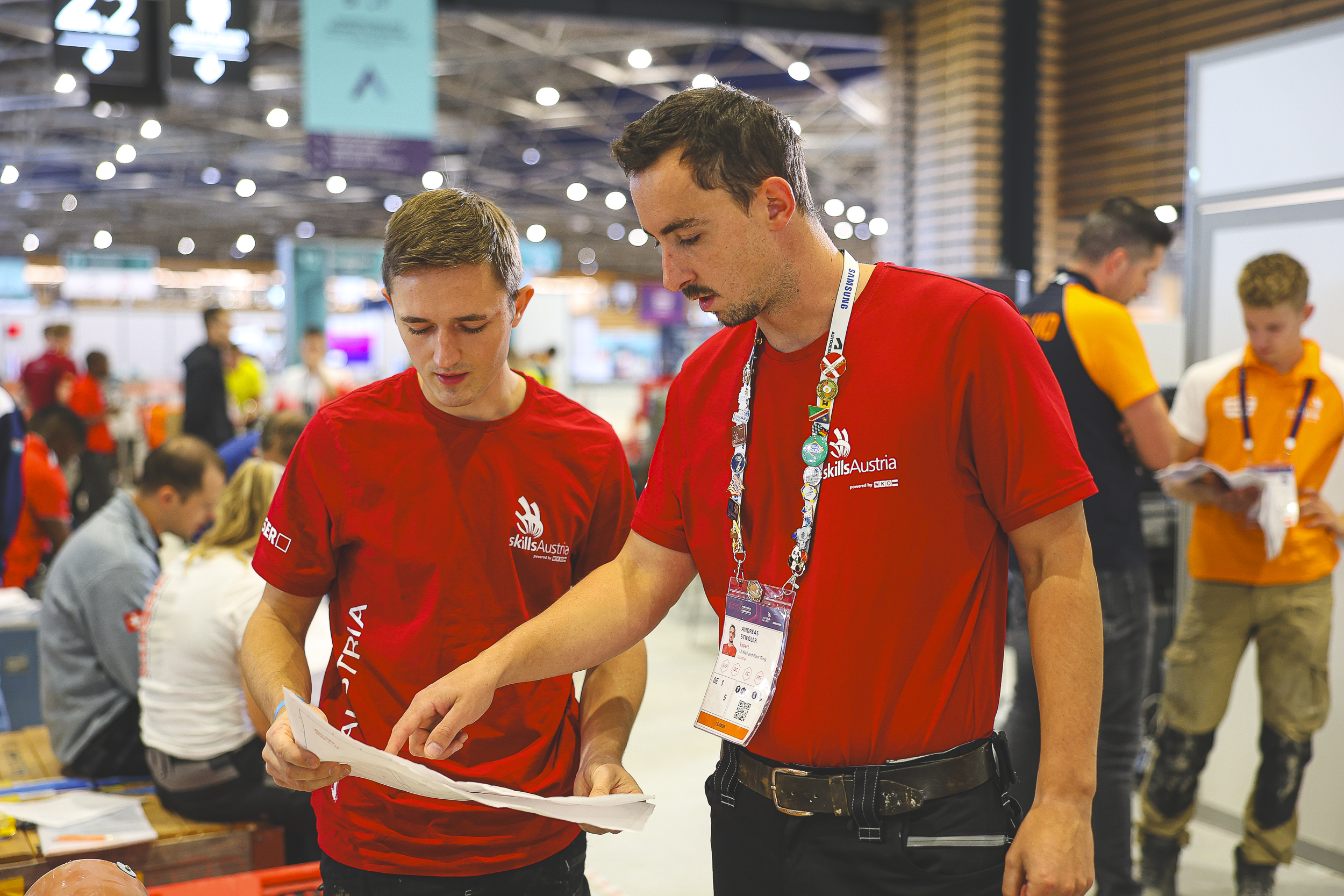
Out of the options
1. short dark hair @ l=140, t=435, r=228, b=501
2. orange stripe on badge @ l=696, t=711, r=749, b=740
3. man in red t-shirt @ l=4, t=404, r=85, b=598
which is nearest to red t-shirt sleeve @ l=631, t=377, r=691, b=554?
orange stripe on badge @ l=696, t=711, r=749, b=740

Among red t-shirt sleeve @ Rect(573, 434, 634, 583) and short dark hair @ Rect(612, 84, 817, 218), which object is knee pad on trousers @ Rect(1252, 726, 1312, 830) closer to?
red t-shirt sleeve @ Rect(573, 434, 634, 583)

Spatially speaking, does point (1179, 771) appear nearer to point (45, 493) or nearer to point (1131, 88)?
point (45, 493)

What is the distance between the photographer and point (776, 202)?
129 centimetres

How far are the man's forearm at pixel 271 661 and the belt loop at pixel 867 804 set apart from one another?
762 millimetres

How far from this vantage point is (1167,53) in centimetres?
734

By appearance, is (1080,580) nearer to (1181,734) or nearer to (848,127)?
(1181,734)

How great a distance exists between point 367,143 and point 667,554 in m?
8.09

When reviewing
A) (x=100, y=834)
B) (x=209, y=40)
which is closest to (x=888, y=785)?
(x=100, y=834)

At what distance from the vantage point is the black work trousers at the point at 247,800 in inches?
107

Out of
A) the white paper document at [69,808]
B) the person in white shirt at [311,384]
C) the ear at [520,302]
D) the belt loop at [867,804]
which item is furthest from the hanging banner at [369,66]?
the belt loop at [867,804]

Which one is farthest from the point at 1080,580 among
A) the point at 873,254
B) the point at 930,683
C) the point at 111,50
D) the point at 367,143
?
the point at 873,254

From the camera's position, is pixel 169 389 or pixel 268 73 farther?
pixel 169 389

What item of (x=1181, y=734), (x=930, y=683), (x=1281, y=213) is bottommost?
(x=1181, y=734)

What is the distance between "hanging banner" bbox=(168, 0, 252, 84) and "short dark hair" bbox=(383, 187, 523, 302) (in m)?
5.47
